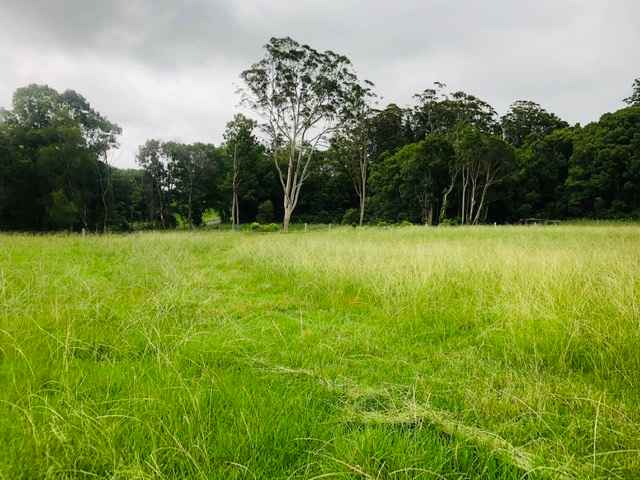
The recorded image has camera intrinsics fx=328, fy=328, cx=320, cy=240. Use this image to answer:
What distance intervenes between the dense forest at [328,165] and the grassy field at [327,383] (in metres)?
21.9

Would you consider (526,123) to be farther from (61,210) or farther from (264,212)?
(61,210)

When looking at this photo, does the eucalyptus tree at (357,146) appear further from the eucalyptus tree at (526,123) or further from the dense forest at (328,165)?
the eucalyptus tree at (526,123)

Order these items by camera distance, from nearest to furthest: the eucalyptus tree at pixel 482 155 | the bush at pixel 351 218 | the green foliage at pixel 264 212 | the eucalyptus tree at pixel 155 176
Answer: the eucalyptus tree at pixel 482 155 < the eucalyptus tree at pixel 155 176 < the bush at pixel 351 218 < the green foliage at pixel 264 212

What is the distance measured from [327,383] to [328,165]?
1980 inches

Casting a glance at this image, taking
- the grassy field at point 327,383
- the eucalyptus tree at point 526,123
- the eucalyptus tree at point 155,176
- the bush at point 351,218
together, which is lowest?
the grassy field at point 327,383

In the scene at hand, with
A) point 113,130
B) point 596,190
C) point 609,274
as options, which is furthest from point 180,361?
point 596,190

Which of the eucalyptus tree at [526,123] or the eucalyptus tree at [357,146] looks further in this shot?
the eucalyptus tree at [526,123]

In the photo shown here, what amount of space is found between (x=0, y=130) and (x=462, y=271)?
37.6m

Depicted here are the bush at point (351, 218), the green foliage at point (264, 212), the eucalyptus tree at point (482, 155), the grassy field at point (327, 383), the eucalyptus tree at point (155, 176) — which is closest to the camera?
the grassy field at point (327, 383)

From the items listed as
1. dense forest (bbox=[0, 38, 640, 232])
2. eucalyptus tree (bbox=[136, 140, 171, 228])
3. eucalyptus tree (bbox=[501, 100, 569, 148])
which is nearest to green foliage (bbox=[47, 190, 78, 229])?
dense forest (bbox=[0, 38, 640, 232])

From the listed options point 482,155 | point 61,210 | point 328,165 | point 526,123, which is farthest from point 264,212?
point 526,123

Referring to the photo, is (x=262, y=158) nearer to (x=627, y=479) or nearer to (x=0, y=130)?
(x=0, y=130)

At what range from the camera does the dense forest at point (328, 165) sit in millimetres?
26484

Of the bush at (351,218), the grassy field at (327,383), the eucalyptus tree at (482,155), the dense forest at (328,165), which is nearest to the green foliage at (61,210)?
the dense forest at (328,165)
